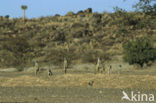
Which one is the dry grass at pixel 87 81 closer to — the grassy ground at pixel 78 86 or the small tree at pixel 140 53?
the grassy ground at pixel 78 86

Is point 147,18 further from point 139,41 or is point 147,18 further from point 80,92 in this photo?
point 139,41

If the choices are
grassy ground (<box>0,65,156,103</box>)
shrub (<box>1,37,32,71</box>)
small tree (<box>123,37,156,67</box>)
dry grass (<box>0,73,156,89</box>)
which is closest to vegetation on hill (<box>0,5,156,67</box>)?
shrub (<box>1,37,32,71</box>)

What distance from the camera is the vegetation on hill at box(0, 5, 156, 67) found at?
4141 centimetres

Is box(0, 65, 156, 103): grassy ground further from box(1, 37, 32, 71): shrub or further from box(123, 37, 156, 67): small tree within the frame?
box(1, 37, 32, 71): shrub

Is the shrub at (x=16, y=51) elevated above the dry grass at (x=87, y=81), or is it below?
above

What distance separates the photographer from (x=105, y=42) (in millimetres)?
48125

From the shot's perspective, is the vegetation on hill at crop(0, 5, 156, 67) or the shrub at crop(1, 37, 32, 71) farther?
the vegetation on hill at crop(0, 5, 156, 67)

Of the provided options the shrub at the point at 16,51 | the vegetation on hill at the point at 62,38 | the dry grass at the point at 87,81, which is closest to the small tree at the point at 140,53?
the vegetation on hill at the point at 62,38

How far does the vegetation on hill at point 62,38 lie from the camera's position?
41.4 meters

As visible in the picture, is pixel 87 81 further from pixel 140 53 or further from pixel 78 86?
pixel 140 53

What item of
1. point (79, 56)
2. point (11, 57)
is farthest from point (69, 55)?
point (11, 57)

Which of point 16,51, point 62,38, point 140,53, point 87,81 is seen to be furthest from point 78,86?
point 62,38

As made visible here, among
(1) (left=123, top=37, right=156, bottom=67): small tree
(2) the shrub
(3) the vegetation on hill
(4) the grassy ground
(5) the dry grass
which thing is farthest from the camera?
(3) the vegetation on hill

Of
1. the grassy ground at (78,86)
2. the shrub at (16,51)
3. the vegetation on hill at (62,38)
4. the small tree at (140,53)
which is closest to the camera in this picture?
the grassy ground at (78,86)
